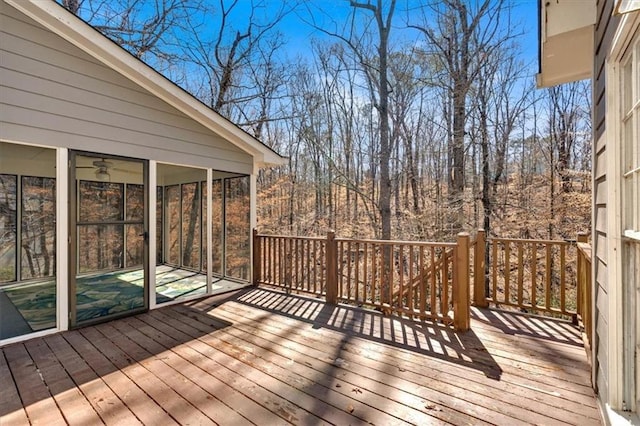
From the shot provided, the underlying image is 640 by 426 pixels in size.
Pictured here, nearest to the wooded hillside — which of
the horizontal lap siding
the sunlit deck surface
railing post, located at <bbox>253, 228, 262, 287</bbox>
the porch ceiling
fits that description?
railing post, located at <bbox>253, 228, 262, 287</bbox>

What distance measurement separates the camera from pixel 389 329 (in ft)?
11.2

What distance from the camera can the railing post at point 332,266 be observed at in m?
4.32

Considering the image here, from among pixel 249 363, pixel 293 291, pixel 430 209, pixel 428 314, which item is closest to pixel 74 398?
pixel 249 363

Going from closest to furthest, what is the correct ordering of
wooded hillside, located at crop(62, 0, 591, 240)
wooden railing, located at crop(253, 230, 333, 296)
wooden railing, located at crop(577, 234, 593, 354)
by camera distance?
wooden railing, located at crop(577, 234, 593, 354) < wooden railing, located at crop(253, 230, 333, 296) < wooded hillside, located at crop(62, 0, 591, 240)

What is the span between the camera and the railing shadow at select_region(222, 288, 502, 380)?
2785 millimetres

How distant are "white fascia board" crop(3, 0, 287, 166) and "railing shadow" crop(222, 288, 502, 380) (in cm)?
266

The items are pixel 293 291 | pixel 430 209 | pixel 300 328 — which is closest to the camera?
pixel 300 328

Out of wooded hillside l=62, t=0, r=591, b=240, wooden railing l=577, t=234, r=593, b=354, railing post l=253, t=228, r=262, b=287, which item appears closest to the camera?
wooden railing l=577, t=234, r=593, b=354

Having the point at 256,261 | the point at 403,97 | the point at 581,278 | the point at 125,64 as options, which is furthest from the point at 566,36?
the point at 403,97

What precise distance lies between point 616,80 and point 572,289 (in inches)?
310

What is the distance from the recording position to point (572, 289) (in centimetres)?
748

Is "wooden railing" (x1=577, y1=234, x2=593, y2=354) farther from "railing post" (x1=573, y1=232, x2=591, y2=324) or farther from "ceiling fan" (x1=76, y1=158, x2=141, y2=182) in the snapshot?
"ceiling fan" (x1=76, y1=158, x2=141, y2=182)

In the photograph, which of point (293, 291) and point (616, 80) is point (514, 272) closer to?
point (293, 291)

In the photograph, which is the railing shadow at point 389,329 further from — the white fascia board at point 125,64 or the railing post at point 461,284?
the white fascia board at point 125,64
